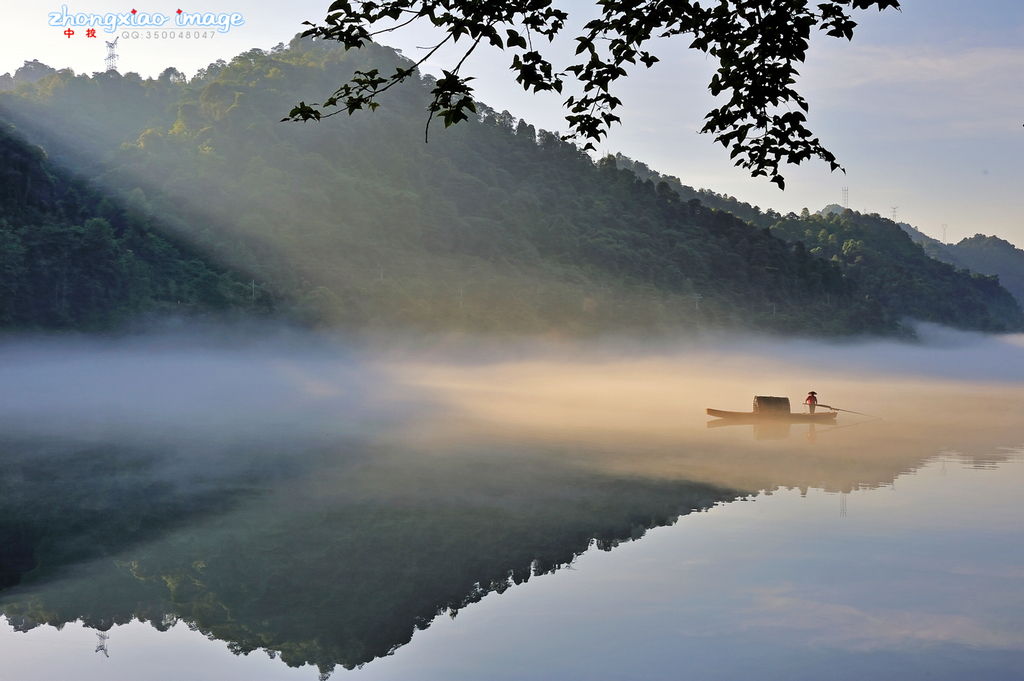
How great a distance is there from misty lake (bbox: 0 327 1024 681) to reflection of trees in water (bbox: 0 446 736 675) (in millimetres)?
97

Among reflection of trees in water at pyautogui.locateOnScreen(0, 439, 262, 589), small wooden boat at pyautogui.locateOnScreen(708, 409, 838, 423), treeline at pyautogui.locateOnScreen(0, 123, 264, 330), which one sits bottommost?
reflection of trees in water at pyautogui.locateOnScreen(0, 439, 262, 589)

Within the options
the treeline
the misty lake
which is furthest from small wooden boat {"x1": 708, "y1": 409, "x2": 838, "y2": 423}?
the treeline

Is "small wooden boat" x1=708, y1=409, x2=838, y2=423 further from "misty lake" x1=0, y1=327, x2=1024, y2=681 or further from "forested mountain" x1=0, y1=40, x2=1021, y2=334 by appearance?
"forested mountain" x1=0, y1=40, x2=1021, y2=334

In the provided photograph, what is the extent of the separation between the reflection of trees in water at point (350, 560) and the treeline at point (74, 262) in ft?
236

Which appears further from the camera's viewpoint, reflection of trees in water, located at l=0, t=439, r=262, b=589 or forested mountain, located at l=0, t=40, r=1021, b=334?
forested mountain, located at l=0, t=40, r=1021, b=334

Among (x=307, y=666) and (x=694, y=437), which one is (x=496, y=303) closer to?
(x=694, y=437)

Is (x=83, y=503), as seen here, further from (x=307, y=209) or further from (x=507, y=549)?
(x=307, y=209)

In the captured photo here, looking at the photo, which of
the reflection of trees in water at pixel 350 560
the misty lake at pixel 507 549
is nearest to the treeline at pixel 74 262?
the misty lake at pixel 507 549

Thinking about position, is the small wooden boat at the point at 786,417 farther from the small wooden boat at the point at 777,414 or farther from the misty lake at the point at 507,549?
the misty lake at the point at 507,549

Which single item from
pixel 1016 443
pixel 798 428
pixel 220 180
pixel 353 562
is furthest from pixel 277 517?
pixel 220 180

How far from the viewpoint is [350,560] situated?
79.7 ft

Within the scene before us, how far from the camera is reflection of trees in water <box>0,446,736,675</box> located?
19922 mm

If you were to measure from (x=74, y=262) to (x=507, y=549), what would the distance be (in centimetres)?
8910

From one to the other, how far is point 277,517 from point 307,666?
12.7 metres
